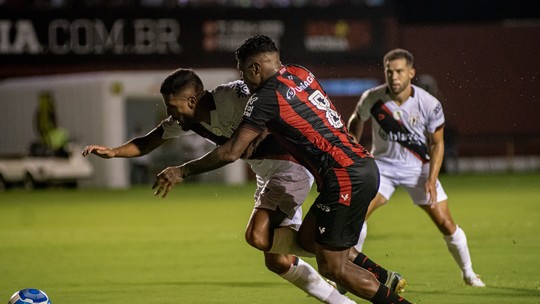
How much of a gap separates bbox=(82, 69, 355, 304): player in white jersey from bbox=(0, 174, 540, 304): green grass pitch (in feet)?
3.39

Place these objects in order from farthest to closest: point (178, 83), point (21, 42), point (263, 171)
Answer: point (21, 42) < point (263, 171) < point (178, 83)

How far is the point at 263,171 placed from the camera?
27.3ft

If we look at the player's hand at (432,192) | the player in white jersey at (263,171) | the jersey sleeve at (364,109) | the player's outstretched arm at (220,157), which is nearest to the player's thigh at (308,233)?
the player in white jersey at (263,171)

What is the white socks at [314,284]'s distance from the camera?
780cm

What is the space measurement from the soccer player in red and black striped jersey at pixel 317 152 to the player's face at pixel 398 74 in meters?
2.96

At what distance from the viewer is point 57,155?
97.7 feet

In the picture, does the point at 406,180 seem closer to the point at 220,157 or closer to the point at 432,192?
the point at 432,192

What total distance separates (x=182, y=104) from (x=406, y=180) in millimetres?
3168

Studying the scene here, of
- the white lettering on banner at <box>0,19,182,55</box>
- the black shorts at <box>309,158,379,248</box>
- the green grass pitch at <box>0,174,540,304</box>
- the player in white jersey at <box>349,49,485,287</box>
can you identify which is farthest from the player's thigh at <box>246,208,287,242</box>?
the white lettering on banner at <box>0,19,182,55</box>

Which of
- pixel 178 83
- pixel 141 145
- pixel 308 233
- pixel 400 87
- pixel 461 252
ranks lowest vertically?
pixel 461 252

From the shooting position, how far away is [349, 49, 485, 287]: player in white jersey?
976cm

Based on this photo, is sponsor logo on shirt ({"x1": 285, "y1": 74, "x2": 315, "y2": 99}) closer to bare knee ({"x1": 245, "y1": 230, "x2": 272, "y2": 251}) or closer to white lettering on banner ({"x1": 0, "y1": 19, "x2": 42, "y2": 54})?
bare knee ({"x1": 245, "y1": 230, "x2": 272, "y2": 251})

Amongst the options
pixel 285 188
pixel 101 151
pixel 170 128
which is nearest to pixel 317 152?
pixel 285 188

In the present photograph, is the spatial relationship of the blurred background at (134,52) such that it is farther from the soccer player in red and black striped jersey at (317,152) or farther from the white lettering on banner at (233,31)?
the soccer player in red and black striped jersey at (317,152)
